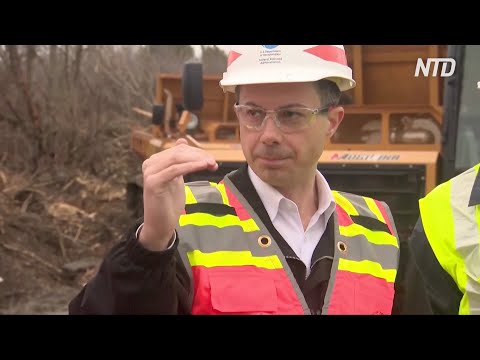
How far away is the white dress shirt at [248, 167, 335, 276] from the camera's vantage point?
1.65 m

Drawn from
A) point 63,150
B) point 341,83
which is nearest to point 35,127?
point 63,150

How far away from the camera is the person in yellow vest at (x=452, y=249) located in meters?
1.59

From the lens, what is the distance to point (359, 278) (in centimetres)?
163

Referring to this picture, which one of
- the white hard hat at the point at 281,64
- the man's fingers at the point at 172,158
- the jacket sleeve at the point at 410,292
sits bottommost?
the jacket sleeve at the point at 410,292

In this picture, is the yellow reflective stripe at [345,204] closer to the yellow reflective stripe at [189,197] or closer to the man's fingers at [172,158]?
the yellow reflective stripe at [189,197]

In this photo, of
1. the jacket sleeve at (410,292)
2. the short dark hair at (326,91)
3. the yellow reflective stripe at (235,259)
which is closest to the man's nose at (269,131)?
the short dark hair at (326,91)

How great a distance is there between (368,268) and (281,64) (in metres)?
0.55

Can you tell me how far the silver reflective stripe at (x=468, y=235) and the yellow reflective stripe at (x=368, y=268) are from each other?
0.60 feet

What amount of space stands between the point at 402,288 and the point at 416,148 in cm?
282

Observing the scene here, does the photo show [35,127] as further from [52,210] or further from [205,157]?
[205,157]

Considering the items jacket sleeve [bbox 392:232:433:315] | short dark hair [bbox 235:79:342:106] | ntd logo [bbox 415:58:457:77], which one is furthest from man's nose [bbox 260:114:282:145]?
ntd logo [bbox 415:58:457:77]

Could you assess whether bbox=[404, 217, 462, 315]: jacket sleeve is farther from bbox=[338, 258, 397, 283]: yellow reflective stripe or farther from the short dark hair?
the short dark hair

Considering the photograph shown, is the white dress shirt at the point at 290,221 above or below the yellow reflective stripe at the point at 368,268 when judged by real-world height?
above

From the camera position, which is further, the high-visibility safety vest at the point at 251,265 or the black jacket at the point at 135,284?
the high-visibility safety vest at the point at 251,265
